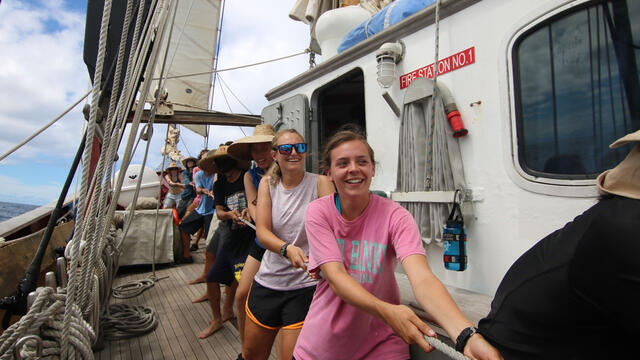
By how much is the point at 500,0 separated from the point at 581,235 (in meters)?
1.76

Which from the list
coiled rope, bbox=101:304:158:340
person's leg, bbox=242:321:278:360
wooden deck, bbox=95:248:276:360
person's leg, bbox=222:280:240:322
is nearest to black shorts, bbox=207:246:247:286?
person's leg, bbox=222:280:240:322

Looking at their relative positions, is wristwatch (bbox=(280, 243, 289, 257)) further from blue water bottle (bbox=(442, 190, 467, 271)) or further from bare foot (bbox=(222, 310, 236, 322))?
bare foot (bbox=(222, 310, 236, 322))

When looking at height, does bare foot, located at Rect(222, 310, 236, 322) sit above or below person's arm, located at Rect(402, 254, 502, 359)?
below

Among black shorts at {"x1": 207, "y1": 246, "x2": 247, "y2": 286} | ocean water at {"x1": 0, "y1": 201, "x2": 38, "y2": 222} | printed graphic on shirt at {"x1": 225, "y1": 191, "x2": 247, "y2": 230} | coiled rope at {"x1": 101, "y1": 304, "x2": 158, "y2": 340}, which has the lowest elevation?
ocean water at {"x1": 0, "y1": 201, "x2": 38, "y2": 222}

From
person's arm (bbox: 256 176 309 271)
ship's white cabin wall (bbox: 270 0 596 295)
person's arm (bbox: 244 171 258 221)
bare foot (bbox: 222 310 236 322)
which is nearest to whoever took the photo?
person's arm (bbox: 256 176 309 271)

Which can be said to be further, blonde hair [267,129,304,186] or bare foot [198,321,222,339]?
bare foot [198,321,222,339]

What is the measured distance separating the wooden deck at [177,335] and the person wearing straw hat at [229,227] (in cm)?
12

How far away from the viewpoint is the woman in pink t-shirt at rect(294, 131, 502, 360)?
3.38 ft

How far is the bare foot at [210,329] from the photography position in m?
2.61

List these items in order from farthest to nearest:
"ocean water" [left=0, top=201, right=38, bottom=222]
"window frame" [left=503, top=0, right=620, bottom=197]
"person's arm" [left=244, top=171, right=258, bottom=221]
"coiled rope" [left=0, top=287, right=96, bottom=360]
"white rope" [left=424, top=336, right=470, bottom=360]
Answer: "ocean water" [left=0, top=201, right=38, bottom=222] < "person's arm" [left=244, top=171, right=258, bottom=221] < "window frame" [left=503, top=0, right=620, bottom=197] < "coiled rope" [left=0, top=287, right=96, bottom=360] < "white rope" [left=424, top=336, right=470, bottom=360]

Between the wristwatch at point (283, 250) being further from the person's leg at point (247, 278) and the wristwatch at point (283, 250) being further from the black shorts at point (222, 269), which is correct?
the black shorts at point (222, 269)

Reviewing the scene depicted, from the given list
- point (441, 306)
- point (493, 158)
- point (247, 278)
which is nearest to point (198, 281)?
point (247, 278)

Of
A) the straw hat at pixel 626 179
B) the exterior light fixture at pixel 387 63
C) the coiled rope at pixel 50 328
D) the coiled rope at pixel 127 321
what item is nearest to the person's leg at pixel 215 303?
the coiled rope at pixel 127 321

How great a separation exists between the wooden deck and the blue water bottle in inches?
55.3
